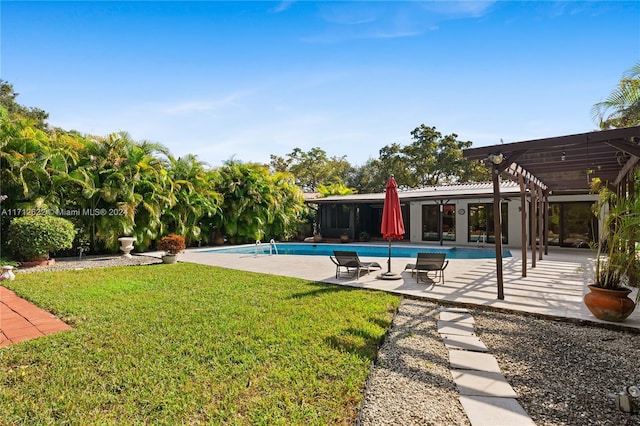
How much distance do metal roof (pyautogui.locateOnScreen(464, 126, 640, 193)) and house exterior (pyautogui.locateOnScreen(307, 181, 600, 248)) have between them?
463 cm

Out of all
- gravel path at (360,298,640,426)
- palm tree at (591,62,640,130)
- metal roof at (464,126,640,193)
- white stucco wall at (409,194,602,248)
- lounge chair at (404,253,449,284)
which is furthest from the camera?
white stucco wall at (409,194,602,248)

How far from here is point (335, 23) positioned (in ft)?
33.4

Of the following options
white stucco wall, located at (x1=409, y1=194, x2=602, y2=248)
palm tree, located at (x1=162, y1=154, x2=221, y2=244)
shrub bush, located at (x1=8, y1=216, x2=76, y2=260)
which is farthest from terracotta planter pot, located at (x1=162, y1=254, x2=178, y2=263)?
white stucco wall, located at (x1=409, y1=194, x2=602, y2=248)

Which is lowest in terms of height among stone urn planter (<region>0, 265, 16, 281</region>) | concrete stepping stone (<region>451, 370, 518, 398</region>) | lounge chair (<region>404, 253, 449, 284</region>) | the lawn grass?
concrete stepping stone (<region>451, 370, 518, 398</region>)

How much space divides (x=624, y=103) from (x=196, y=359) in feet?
44.6

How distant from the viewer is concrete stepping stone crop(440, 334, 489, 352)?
436cm

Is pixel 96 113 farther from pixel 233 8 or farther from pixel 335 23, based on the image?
Answer: pixel 335 23

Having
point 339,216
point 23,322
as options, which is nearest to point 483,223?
point 339,216

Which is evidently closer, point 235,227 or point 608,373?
point 608,373

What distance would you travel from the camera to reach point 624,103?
10.1 meters

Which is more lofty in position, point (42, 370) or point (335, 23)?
point (335, 23)

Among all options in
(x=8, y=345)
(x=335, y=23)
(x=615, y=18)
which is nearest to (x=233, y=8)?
(x=335, y=23)

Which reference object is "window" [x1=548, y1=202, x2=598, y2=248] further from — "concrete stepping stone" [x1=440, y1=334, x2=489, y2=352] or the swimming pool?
"concrete stepping stone" [x1=440, y1=334, x2=489, y2=352]

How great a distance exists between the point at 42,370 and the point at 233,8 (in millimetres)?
9629
